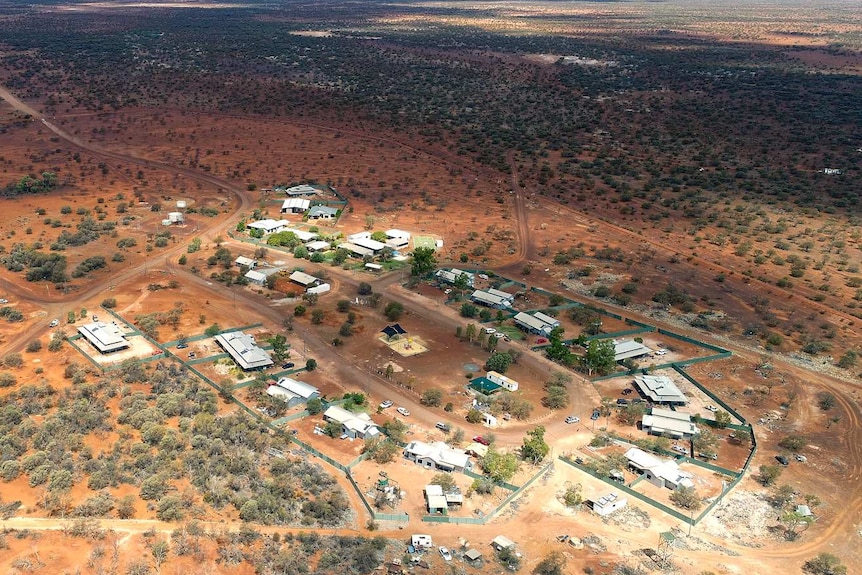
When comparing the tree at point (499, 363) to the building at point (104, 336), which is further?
the building at point (104, 336)

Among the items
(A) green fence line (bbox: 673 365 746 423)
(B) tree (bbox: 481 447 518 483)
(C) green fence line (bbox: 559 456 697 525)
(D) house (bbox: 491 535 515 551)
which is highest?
(B) tree (bbox: 481 447 518 483)

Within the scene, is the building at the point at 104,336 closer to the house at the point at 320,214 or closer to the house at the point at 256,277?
the house at the point at 256,277

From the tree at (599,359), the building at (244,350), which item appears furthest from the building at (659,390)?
the building at (244,350)

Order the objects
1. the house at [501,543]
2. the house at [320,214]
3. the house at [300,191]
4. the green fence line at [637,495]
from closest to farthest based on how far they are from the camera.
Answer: the house at [501,543] → the green fence line at [637,495] → the house at [320,214] → the house at [300,191]

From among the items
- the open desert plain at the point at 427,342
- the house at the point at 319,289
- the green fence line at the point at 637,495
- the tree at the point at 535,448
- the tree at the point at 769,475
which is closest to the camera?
the open desert plain at the point at 427,342

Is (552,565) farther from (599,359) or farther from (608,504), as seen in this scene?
(599,359)

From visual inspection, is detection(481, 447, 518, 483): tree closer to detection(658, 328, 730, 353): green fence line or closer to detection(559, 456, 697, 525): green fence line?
detection(559, 456, 697, 525): green fence line

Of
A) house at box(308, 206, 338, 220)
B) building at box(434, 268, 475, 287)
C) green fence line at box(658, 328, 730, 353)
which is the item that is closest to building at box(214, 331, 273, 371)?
building at box(434, 268, 475, 287)

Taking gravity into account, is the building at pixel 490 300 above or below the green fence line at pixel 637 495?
above
